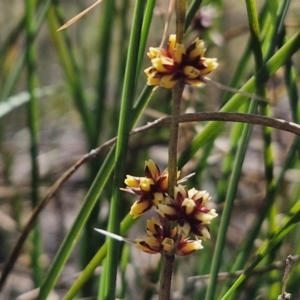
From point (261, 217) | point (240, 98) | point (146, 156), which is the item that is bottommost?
point (146, 156)

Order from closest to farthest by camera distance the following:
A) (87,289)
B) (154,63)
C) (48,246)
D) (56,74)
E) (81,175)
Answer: (154,63) < (87,289) < (48,246) < (81,175) < (56,74)

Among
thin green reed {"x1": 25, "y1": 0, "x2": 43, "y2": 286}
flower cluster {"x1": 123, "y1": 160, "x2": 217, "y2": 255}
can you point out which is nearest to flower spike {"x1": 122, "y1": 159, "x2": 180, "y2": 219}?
flower cluster {"x1": 123, "y1": 160, "x2": 217, "y2": 255}

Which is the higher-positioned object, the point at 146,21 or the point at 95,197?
the point at 146,21

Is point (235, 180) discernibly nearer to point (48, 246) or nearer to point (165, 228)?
point (165, 228)

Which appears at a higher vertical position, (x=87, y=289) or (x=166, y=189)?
(x=166, y=189)

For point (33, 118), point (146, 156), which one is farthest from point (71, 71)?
point (146, 156)

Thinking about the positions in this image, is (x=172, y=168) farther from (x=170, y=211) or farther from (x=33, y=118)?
(x=33, y=118)

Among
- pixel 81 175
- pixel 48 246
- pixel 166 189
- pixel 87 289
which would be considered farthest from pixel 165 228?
pixel 81 175

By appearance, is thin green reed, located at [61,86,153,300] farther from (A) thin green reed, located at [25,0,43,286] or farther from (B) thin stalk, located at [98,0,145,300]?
(A) thin green reed, located at [25,0,43,286]
